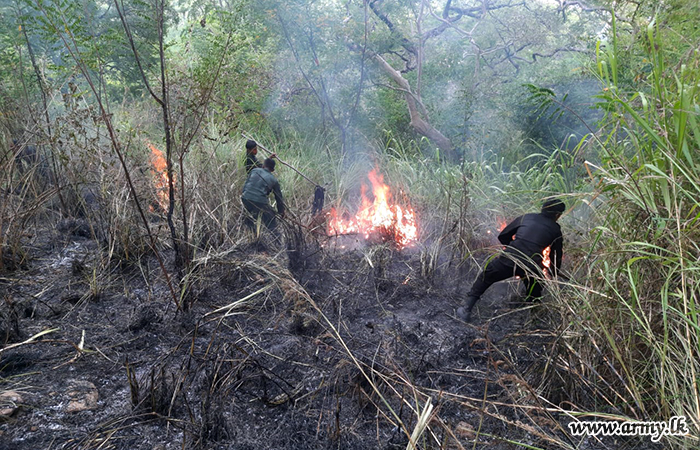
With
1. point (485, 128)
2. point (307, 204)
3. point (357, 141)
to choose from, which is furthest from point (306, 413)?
point (485, 128)

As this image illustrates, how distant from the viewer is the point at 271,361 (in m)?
3.32

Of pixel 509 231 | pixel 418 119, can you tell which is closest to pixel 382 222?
pixel 509 231

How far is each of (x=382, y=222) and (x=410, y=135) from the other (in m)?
5.68

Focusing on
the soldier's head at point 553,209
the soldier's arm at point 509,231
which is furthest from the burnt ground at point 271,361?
the soldier's head at point 553,209

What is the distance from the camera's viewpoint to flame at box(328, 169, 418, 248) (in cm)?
598

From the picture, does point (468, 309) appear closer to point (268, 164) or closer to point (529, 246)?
point (529, 246)

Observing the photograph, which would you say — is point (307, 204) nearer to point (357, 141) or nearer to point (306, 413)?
point (357, 141)

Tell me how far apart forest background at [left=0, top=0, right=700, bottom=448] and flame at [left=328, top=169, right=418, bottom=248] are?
1.24 feet

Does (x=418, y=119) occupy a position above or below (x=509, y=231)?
above

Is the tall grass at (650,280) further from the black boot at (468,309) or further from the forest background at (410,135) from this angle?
the black boot at (468,309)

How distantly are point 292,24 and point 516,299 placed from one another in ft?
25.4

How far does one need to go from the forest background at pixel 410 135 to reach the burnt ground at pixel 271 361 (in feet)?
1.12

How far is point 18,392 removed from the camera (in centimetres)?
271

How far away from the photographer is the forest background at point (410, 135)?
2.39 m
